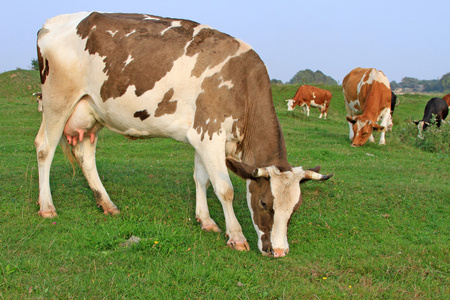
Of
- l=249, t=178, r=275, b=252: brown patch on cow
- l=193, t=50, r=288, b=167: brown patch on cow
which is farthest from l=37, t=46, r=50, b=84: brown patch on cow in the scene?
l=249, t=178, r=275, b=252: brown patch on cow

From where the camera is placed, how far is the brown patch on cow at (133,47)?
5645 mm

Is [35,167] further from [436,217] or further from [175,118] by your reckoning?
[436,217]

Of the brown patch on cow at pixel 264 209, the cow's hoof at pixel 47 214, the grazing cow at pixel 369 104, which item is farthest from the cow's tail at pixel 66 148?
the grazing cow at pixel 369 104

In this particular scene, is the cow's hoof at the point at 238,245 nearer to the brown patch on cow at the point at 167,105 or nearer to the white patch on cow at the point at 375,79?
the brown patch on cow at the point at 167,105

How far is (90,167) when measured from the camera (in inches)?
260

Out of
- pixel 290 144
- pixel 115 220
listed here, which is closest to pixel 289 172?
pixel 115 220

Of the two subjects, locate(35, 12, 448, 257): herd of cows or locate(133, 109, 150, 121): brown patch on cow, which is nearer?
locate(35, 12, 448, 257): herd of cows

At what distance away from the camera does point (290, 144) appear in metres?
12.9

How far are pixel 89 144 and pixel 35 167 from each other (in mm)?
2592

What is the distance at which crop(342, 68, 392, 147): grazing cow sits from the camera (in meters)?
13.7

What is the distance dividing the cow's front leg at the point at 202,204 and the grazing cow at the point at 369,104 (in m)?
8.87

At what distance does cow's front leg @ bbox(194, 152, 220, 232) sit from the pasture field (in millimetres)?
143

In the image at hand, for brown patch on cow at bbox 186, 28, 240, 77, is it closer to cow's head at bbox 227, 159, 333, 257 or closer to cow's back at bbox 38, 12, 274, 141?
cow's back at bbox 38, 12, 274, 141

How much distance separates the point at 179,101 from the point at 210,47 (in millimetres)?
839
